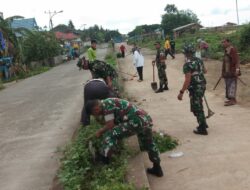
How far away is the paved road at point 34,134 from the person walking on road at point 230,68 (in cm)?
403

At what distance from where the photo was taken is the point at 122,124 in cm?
597

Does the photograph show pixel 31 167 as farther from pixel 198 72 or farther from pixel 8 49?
pixel 8 49

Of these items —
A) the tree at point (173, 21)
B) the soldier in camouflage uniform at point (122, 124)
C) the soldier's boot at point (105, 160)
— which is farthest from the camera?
the tree at point (173, 21)

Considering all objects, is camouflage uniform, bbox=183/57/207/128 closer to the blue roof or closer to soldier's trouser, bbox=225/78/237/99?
soldier's trouser, bbox=225/78/237/99

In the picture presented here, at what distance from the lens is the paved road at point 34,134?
688 cm

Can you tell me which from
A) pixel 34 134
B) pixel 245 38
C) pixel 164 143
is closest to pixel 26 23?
pixel 245 38

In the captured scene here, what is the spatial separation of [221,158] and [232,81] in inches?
193

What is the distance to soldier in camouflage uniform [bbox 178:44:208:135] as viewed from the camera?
27.2ft

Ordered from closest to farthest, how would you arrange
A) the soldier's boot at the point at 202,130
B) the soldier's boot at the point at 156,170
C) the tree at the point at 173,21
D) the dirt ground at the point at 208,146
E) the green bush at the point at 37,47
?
1. the dirt ground at the point at 208,146
2. the soldier's boot at the point at 156,170
3. the soldier's boot at the point at 202,130
4. the green bush at the point at 37,47
5. the tree at the point at 173,21

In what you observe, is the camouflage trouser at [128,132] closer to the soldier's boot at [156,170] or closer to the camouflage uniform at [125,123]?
the camouflage uniform at [125,123]

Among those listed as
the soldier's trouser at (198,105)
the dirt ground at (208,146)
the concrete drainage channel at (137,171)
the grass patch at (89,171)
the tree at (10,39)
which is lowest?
the dirt ground at (208,146)

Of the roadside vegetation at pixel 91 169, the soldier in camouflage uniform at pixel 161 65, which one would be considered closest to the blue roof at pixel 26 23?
the soldier in camouflage uniform at pixel 161 65

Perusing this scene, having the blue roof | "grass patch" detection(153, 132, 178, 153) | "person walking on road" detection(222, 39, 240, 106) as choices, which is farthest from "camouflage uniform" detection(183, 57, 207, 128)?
the blue roof

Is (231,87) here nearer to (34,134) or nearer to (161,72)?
(161,72)
